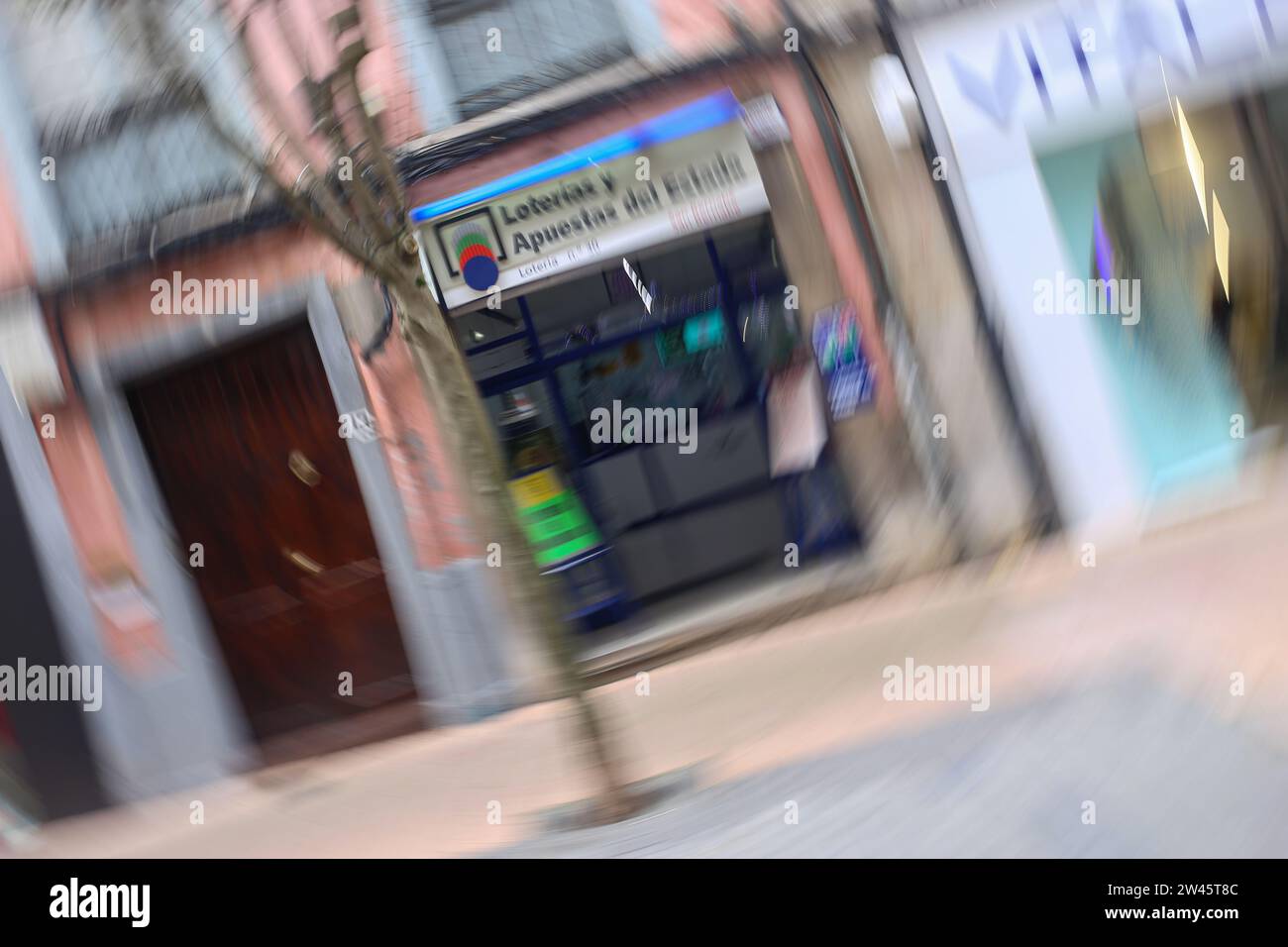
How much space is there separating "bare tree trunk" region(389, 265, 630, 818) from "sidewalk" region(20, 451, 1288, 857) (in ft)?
1.51

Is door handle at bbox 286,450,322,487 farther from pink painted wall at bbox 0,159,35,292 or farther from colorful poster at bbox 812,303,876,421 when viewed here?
colorful poster at bbox 812,303,876,421

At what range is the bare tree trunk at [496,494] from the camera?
14.3ft

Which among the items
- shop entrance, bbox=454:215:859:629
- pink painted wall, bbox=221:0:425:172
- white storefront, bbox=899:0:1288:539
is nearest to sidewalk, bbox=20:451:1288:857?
white storefront, bbox=899:0:1288:539

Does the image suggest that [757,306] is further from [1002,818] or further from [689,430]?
[1002,818]

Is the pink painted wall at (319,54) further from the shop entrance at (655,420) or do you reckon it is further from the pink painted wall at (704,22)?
the pink painted wall at (704,22)

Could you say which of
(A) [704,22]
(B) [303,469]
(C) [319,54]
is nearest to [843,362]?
(A) [704,22]

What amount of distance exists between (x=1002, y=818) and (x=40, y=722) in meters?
6.93

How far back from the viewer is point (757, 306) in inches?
283

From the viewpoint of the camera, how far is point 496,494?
447 centimetres

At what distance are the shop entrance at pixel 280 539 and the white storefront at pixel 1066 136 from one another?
14.8 feet

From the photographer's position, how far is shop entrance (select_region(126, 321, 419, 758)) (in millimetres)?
7461

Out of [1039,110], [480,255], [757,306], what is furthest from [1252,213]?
[480,255]

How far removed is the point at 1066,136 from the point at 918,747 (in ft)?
14.0

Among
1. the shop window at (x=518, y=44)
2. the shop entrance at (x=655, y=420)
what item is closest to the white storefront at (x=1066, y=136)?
the shop entrance at (x=655, y=420)
